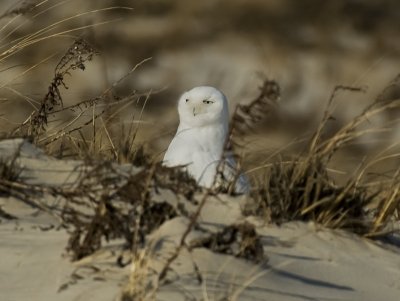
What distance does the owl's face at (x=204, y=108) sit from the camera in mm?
6176

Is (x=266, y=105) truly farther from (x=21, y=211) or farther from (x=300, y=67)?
(x=300, y=67)

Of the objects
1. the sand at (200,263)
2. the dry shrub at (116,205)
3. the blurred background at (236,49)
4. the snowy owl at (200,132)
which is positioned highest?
the blurred background at (236,49)

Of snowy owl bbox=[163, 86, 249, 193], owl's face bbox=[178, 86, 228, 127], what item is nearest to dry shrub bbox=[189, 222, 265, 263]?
snowy owl bbox=[163, 86, 249, 193]

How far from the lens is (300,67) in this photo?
1491cm

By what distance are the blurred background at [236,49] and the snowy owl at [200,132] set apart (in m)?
5.25

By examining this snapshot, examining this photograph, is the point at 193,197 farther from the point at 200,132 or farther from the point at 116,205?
the point at 200,132

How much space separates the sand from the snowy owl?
78 cm

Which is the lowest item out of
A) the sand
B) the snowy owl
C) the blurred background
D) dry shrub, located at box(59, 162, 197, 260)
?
the sand

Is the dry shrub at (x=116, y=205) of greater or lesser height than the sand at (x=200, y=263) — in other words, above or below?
above

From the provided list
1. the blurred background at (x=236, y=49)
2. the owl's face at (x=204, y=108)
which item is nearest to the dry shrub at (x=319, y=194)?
the owl's face at (x=204, y=108)

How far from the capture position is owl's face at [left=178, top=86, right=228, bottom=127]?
618 centimetres

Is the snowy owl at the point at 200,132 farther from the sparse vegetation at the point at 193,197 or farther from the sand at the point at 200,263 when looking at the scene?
the sand at the point at 200,263

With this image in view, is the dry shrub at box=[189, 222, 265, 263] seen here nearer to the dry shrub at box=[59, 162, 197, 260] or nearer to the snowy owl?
the dry shrub at box=[59, 162, 197, 260]

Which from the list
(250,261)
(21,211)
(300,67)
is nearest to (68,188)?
(21,211)
